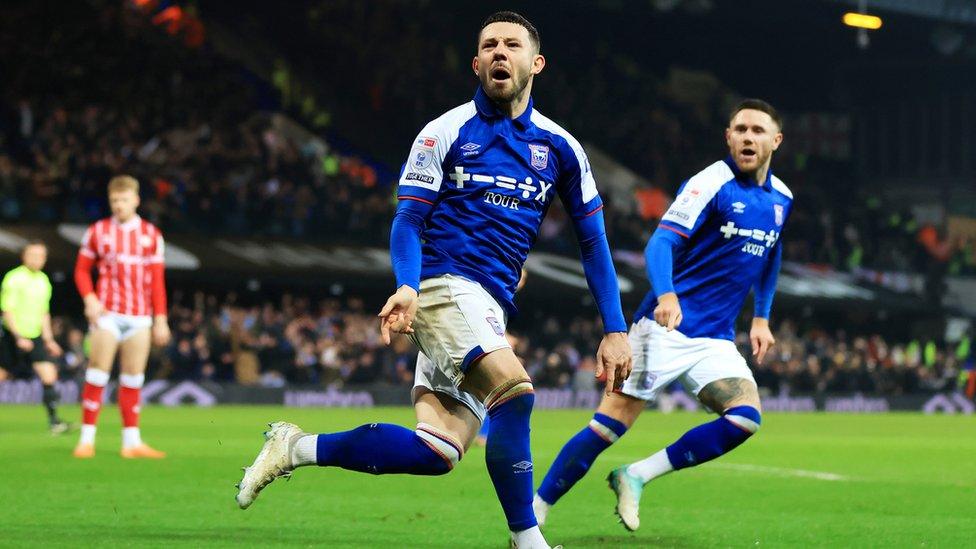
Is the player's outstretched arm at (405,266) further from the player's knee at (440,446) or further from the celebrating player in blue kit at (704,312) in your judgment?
the celebrating player in blue kit at (704,312)

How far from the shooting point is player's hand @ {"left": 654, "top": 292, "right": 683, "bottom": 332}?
24.1ft

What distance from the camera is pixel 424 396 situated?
6168mm

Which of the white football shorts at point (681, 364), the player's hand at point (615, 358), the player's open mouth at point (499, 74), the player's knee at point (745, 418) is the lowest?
the player's knee at point (745, 418)

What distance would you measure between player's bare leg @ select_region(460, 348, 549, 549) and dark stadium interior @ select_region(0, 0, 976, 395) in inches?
746

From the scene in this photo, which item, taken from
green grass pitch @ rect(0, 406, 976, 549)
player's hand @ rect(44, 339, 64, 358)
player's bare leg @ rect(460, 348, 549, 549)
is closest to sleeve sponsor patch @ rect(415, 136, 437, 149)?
player's bare leg @ rect(460, 348, 549, 549)

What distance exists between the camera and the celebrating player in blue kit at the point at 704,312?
25.3 ft

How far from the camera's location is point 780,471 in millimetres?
12219

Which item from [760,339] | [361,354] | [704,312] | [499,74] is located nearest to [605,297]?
[499,74]

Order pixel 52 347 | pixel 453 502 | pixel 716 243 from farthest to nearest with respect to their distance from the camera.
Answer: pixel 52 347
pixel 453 502
pixel 716 243

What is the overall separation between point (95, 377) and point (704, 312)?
18.9 ft

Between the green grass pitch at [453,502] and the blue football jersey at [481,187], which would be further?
the green grass pitch at [453,502]

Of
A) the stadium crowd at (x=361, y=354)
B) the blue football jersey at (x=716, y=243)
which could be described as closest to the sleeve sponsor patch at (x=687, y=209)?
the blue football jersey at (x=716, y=243)

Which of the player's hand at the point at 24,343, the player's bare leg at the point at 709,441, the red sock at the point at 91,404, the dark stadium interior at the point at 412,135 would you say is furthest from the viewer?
the dark stadium interior at the point at 412,135

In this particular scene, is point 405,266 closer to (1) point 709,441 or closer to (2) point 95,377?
(1) point 709,441
